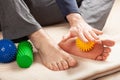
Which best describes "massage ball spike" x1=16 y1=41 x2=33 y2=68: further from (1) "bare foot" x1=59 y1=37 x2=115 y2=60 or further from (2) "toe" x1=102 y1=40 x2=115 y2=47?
(2) "toe" x1=102 y1=40 x2=115 y2=47

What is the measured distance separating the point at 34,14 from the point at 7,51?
307 millimetres

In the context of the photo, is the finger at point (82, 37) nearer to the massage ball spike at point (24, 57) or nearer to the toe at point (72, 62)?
the toe at point (72, 62)

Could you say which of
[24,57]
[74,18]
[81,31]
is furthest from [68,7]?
[24,57]

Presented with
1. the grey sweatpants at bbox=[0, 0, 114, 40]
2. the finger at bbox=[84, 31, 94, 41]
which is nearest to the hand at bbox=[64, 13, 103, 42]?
the finger at bbox=[84, 31, 94, 41]

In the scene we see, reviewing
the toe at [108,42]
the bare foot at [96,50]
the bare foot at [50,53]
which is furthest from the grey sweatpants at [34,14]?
the toe at [108,42]

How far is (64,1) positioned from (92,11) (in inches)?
6.8

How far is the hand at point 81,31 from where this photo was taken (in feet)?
2.94

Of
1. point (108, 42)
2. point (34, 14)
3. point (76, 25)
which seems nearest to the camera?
point (108, 42)

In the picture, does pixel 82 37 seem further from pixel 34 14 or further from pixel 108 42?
pixel 34 14

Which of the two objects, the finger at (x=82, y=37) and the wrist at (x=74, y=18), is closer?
the finger at (x=82, y=37)

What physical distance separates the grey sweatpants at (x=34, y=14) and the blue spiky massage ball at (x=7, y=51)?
0.08m

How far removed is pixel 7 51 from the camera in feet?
3.08

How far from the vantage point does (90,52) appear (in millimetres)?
912

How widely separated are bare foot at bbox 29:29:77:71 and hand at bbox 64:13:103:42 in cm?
7
